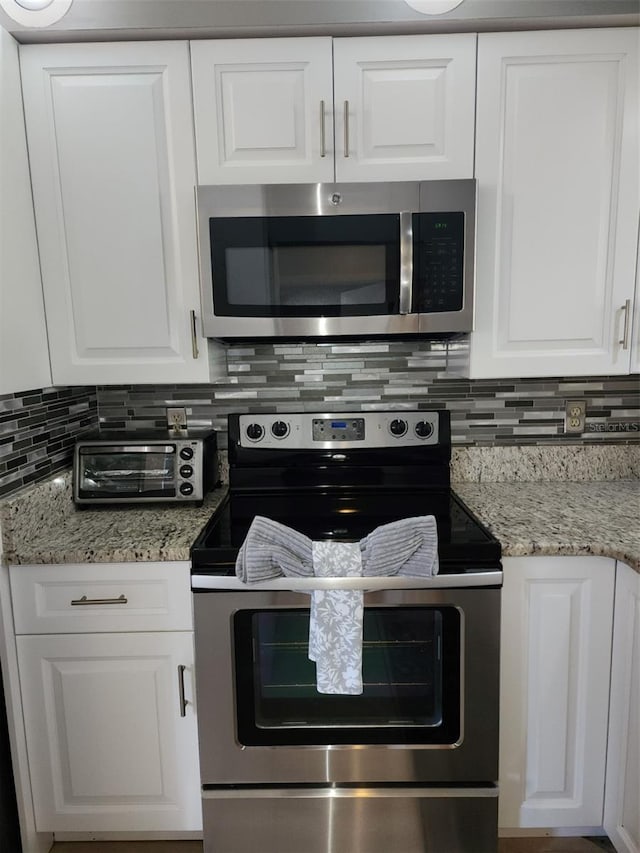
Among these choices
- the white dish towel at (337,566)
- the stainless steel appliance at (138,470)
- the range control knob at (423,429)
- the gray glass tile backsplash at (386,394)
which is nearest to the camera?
the white dish towel at (337,566)

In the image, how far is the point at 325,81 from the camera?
54.9 inches

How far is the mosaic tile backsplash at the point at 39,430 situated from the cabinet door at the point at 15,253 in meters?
0.10

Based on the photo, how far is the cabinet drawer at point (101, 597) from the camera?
51.8 inches

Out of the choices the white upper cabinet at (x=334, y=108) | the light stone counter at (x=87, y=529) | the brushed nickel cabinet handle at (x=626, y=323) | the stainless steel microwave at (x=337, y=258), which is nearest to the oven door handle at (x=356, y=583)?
the light stone counter at (x=87, y=529)

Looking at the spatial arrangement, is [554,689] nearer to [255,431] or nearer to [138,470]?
[255,431]

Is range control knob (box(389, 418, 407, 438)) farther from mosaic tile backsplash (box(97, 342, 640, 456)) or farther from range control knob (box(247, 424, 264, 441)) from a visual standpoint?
range control knob (box(247, 424, 264, 441))

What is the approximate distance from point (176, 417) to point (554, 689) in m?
1.42

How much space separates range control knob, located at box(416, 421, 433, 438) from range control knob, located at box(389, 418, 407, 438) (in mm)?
47

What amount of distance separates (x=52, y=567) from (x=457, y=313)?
1259 millimetres

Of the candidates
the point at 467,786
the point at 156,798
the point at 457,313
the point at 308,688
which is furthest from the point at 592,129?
the point at 156,798

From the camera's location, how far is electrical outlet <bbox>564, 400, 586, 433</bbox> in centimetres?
183

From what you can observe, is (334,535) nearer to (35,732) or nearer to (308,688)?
(308,688)

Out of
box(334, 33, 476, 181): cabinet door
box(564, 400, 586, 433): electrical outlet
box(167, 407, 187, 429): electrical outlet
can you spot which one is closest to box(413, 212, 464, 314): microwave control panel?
box(334, 33, 476, 181): cabinet door

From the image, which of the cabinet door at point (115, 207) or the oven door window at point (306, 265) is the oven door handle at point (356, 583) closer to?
the cabinet door at point (115, 207)
